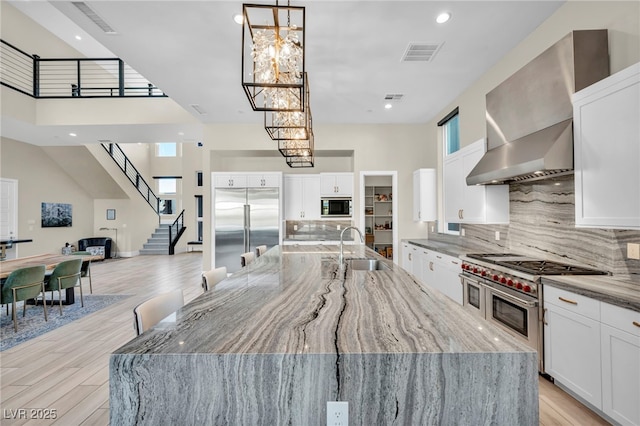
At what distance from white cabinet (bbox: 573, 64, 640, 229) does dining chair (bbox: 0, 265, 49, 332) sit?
224 inches

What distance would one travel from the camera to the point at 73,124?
6.17 meters

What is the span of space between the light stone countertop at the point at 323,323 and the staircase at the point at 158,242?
10.9m

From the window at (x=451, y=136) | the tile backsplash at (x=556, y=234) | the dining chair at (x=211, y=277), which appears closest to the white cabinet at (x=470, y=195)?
the tile backsplash at (x=556, y=234)

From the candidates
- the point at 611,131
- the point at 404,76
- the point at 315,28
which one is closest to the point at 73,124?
the point at 315,28

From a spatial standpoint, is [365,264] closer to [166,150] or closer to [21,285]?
[21,285]

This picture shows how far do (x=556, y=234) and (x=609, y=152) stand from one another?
3.59ft

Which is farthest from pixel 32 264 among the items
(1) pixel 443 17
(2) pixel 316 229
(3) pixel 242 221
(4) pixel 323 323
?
(1) pixel 443 17

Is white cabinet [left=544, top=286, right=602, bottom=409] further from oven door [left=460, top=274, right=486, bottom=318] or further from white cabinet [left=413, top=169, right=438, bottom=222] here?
white cabinet [left=413, top=169, right=438, bottom=222]

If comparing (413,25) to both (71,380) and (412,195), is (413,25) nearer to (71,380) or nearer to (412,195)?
(412,195)

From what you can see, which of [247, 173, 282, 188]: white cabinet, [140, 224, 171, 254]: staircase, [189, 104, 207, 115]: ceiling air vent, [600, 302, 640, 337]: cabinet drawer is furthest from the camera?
[140, 224, 171, 254]: staircase

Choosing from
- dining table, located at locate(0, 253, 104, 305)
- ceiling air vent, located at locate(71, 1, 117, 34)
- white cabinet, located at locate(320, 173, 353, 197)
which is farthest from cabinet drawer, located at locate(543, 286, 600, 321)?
dining table, located at locate(0, 253, 104, 305)

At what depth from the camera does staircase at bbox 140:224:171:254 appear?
453 inches

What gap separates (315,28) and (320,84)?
1.31m

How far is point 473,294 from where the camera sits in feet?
10.9
